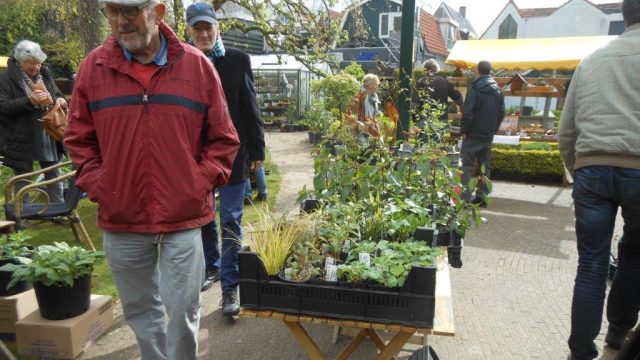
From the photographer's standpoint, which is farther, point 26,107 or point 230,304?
point 26,107

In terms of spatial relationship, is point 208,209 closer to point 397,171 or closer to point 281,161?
point 397,171

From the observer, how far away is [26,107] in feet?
15.1

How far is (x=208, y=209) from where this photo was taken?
223 cm

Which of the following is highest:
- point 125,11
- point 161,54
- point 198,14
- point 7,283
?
point 198,14

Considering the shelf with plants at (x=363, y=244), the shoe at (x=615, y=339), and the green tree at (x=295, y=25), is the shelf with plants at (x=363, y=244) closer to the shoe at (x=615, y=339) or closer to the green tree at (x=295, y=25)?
the shoe at (x=615, y=339)

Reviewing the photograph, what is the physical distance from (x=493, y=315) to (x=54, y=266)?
308 centimetres

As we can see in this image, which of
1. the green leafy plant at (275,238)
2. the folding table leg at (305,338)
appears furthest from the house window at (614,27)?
the folding table leg at (305,338)

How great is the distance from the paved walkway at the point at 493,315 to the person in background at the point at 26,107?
8.60 feet

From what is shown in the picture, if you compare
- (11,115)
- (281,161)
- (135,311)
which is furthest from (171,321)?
(281,161)

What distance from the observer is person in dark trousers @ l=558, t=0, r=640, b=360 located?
2.31 metres

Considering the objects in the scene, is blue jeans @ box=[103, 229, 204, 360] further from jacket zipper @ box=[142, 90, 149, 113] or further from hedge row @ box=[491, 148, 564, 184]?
hedge row @ box=[491, 148, 564, 184]

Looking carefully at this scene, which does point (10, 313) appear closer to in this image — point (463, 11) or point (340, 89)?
point (340, 89)

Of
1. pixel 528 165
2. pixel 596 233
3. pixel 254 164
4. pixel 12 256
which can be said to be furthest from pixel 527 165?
pixel 12 256

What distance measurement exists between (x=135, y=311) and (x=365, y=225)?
1388 mm
